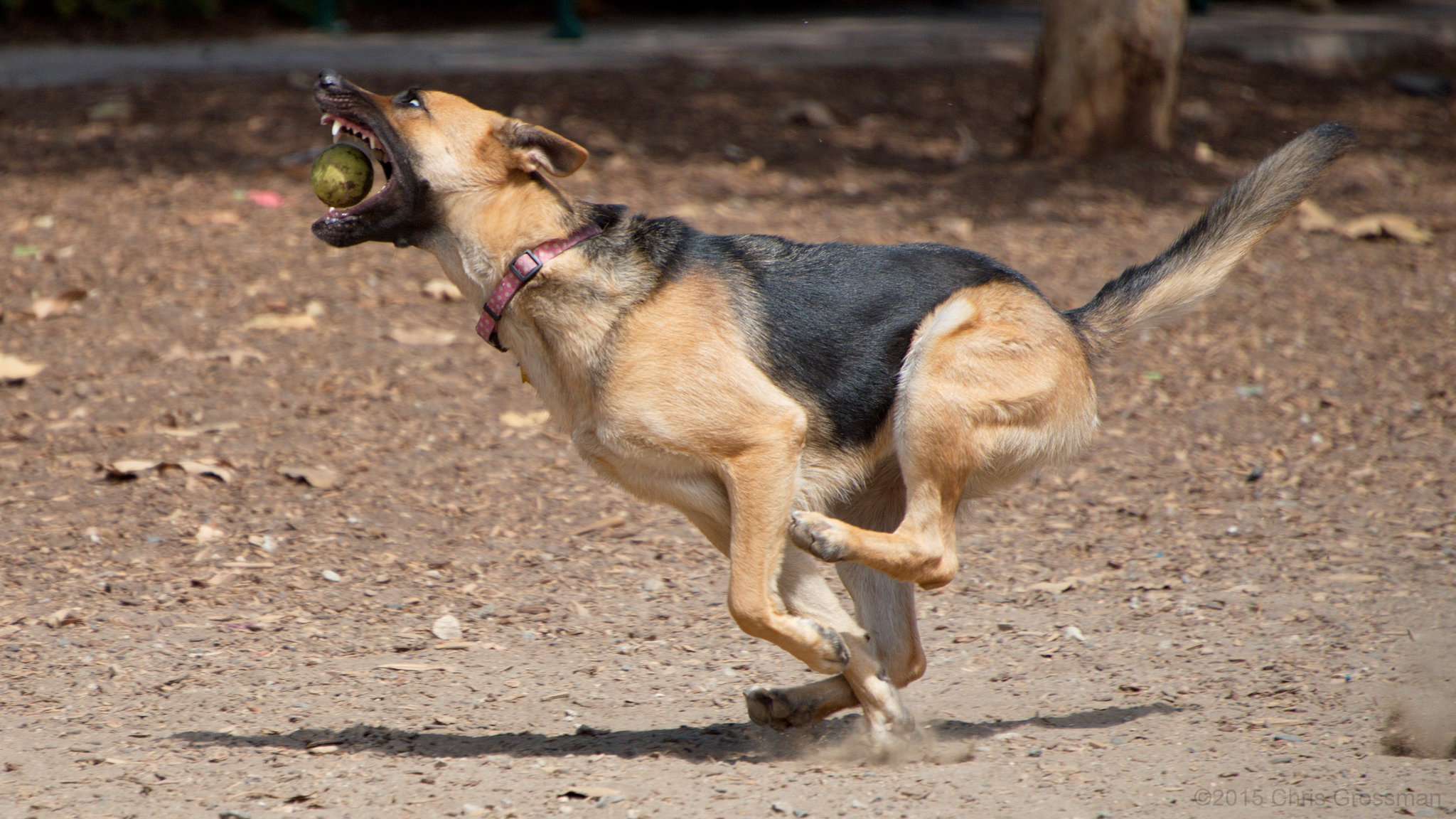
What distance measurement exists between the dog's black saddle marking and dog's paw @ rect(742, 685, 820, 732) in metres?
0.79

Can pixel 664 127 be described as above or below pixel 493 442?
above

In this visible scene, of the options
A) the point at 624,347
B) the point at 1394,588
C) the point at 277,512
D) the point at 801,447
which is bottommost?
the point at 277,512

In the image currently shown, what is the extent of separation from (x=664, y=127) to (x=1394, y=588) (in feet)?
25.0

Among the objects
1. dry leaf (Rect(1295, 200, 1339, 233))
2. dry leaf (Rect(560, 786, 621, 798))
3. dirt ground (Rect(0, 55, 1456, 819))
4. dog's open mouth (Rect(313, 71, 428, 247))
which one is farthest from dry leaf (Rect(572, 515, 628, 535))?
dry leaf (Rect(1295, 200, 1339, 233))

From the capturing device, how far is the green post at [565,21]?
1414 centimetres

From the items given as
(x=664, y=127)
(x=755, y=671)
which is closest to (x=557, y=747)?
(x=755, y=671)

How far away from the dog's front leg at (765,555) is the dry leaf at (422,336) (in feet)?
13.2

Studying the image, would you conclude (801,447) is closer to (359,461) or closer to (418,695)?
(418,695)

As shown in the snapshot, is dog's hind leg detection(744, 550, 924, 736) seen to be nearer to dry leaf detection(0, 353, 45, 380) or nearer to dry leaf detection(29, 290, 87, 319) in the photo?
dry leaf detection(0, 353, 45, 380)

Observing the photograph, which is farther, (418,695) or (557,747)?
(418,695)

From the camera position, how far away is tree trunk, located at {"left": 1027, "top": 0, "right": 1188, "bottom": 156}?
1002 centimetres

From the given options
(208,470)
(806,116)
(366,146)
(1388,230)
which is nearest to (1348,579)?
(366,146)

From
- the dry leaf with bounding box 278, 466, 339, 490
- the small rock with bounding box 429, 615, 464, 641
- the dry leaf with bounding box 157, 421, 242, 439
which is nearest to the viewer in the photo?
the small rock with bounding box 429, 615, 464, 641

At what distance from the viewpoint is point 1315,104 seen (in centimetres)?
1363
